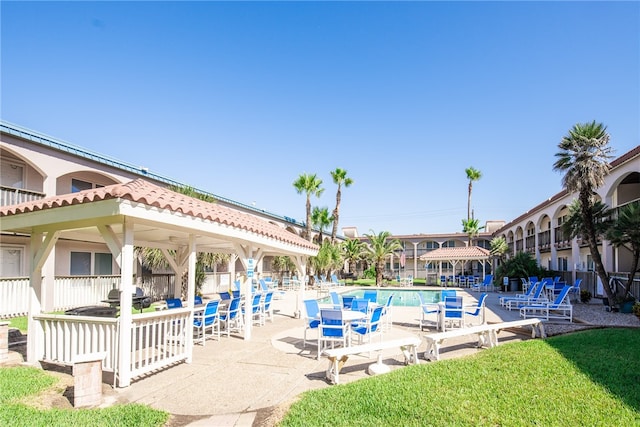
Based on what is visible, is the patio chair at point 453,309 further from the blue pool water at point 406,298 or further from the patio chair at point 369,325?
the blue pool water at point 406,298

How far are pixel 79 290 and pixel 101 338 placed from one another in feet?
37.8

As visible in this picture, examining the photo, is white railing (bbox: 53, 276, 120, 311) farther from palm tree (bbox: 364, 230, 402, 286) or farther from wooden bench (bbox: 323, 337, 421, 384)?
palm tree (bbox: 364, 230, 402, 286)

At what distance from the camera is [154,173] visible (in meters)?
18.8

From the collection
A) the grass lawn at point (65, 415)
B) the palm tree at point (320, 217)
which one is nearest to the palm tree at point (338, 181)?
the palm tree at point (320, 217)

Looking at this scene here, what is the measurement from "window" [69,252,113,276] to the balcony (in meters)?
3.56

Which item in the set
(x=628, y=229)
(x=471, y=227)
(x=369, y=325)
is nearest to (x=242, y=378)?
(x=369, y=325)

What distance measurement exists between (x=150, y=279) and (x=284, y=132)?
1037cm

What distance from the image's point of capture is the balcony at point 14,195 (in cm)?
1308

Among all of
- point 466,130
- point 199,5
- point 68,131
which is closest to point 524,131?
point 466,130

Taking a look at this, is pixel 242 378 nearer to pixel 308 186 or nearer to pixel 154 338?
pixel 154 338

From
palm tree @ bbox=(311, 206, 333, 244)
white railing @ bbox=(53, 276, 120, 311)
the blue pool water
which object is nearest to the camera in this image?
white railing @ bbox=(53, 276, 120, 311)

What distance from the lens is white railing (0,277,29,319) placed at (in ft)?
43.1

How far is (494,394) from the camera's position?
531 centimetres

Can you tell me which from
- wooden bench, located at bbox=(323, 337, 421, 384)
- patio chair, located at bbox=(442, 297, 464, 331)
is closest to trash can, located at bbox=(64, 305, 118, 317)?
wooden bench, located at bbox=(323, 337, 421, 384)
